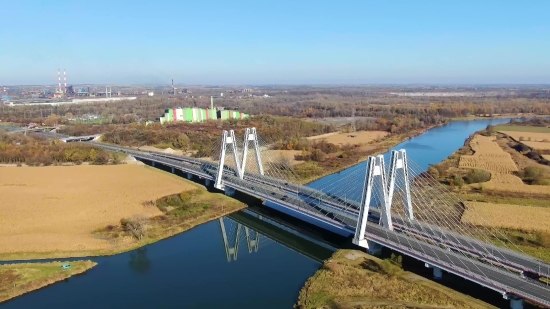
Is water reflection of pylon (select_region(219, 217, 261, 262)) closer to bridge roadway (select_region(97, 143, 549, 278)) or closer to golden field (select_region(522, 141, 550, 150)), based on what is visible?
bridge roadway (select_region(97, 143, 549, 278))

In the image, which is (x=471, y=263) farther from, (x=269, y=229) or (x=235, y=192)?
(x=235, y=192)

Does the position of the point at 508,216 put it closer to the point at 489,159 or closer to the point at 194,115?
the point at 489,159

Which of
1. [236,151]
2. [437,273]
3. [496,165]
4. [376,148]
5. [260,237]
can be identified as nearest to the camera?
[437,273]

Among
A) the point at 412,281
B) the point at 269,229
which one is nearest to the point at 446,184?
the point at 269,229

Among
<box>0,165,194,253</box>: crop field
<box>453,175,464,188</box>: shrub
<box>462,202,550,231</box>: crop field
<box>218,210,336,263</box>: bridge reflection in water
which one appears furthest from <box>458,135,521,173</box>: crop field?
<box>0,165,194,253</box>: crop field

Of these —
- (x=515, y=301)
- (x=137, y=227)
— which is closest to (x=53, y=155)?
(x=137, y=227)

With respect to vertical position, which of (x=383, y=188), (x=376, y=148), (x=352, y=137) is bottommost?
(x=376, y=148)
